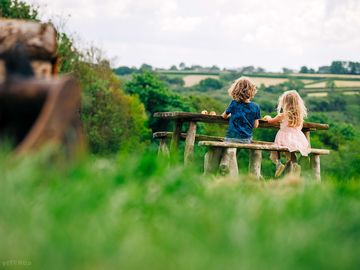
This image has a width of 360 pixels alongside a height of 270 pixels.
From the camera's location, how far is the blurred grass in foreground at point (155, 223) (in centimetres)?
252

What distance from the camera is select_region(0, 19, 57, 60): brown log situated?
552cm

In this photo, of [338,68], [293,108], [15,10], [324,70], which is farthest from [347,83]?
[293,108]

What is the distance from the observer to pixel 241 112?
35.9 feet

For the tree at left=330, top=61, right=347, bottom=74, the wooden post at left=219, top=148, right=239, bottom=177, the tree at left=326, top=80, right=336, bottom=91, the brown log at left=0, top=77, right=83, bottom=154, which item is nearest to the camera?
the brown log at left=0, top=77, right=83, bottom=154

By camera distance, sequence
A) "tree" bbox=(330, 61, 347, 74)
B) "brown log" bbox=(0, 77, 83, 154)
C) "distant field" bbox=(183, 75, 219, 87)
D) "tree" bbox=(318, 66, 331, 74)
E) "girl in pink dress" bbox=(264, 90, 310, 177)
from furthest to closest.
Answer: "distant field" bbox=(183, 75, 219, 87), "tree" bbox=(318, 66, 331, 74), "tree" bbox=(330, 61, 347, 74), "girl in pink dress" bbox=(264, 90, 310, 177), "brown log" bbox=(0, 77, 83, 154)

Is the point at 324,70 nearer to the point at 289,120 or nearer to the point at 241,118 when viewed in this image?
the point at 289,120

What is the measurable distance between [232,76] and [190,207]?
11650 cm

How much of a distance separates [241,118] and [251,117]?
0.56 feet

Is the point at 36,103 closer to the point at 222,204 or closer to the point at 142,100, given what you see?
the point at 222,204

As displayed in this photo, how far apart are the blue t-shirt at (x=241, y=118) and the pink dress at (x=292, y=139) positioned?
0.53 metres

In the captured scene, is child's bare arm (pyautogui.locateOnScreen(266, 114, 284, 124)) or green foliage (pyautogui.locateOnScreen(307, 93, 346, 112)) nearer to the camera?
child's bare arm (pyautogui.locateOnScreen(266, 114, 284, 124))

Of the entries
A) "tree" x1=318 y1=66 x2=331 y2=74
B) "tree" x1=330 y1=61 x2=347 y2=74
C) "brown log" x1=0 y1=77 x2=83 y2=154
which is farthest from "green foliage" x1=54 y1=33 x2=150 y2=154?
"tree" x1=318 y1=66 x2=331 y2=74

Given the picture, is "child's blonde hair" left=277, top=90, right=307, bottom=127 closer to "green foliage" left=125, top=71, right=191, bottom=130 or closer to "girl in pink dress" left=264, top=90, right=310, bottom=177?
"girl in pink dress" left=264, top=90, right=310, bottom=177

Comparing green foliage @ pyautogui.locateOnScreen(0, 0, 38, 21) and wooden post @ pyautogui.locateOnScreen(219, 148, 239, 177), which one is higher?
green foliage @ pyautogui.locateOnScreen(0, 0, 38, 21)
